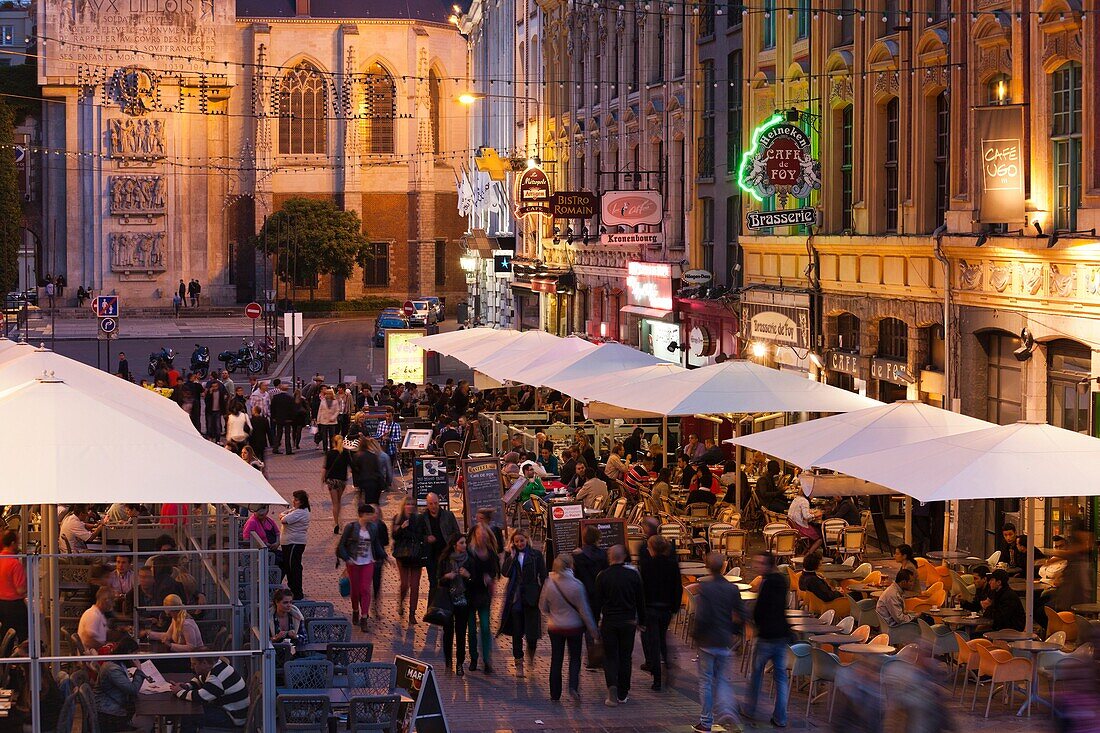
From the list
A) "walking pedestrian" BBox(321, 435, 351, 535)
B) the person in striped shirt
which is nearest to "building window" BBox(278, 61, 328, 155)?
"walking pedestrian" BBox(321, 435, 351, 535)

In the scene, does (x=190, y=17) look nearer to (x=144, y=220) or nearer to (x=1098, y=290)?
(x=144, y=220)

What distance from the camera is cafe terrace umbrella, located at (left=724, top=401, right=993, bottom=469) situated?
18094mm

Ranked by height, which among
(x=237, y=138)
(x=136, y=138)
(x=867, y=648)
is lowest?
(x=867, y=648)

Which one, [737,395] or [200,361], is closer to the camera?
[737,395]

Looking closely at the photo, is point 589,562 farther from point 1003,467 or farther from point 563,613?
point 1003,467

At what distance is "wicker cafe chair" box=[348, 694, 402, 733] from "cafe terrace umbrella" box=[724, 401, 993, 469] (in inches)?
254

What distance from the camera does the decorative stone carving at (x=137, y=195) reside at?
93438mm

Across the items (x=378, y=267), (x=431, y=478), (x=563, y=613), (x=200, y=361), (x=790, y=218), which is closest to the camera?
(x=563, y=613)

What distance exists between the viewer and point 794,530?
2211 cm

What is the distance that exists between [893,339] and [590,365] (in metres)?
5.26

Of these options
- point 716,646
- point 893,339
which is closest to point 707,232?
point 893,339

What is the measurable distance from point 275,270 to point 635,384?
65.3m

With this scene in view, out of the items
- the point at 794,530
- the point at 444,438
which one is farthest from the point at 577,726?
the point at 444,438

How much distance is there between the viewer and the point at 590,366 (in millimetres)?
29047
